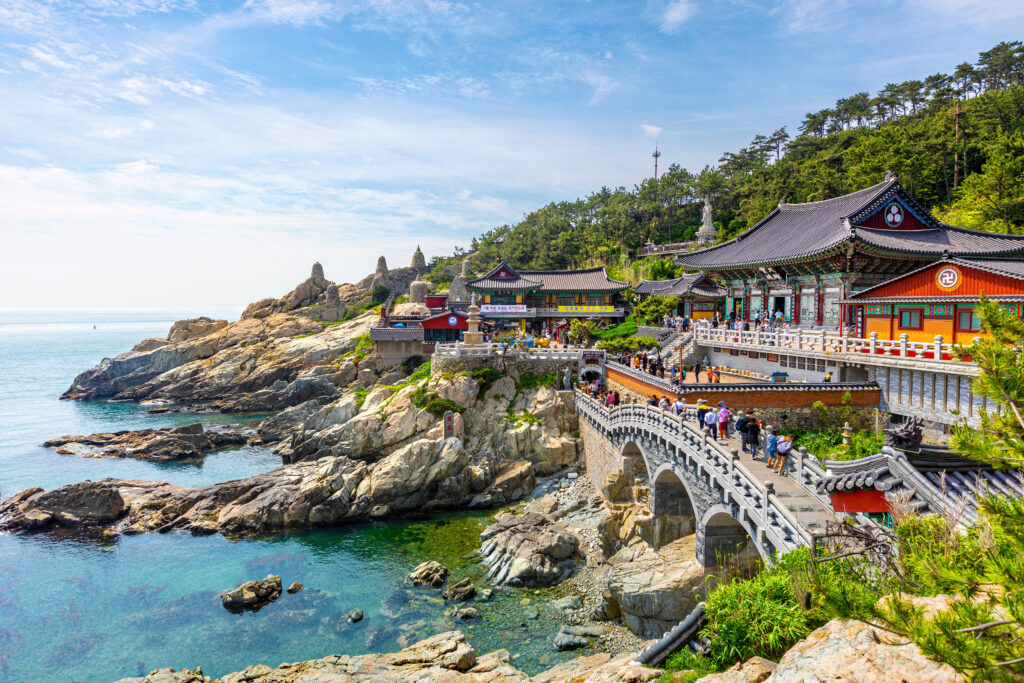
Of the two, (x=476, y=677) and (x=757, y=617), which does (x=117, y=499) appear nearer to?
(x=476, y=677)

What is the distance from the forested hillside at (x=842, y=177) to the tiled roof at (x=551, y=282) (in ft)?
43.1

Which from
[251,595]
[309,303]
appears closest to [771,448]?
[251,595]

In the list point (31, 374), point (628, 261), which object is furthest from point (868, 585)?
point (31, 374)

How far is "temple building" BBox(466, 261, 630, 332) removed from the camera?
6200 cm

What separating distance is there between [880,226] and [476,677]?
3055 centimetres

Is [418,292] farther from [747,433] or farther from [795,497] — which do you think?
[795,497]

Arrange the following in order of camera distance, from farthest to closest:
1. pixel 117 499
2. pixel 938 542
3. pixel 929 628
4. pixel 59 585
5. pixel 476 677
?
1. pixel 117 499
2. pixel 59 585
3. pixel 476 677
4. pixel 938 542
5. pixel 929 628

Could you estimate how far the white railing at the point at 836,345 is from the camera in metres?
21.4

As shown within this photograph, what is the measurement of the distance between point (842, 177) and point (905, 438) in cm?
6166

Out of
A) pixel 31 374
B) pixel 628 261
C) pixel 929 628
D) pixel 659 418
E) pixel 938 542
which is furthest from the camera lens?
pixel 31 374

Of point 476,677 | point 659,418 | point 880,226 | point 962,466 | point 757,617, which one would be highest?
point 880,226

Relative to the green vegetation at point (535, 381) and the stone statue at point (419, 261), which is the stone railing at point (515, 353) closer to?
the green vegetation at point (535, 381)

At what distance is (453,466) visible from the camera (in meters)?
36.9

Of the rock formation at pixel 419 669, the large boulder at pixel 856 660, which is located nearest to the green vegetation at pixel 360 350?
the rock formation at pixel 419 669
